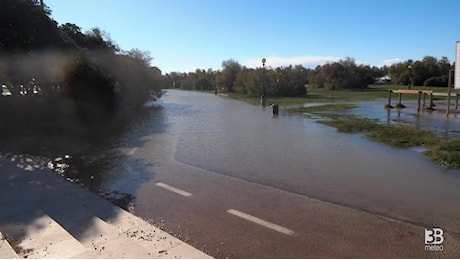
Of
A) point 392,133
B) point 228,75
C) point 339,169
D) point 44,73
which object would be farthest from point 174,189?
point 228,75

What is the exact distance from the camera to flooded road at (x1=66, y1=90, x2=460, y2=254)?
699 cm

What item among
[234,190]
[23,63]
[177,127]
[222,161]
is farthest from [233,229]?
[23,63]

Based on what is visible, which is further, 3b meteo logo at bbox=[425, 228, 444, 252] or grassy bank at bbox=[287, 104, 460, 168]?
grassy bank at bbox=[287, 104, 460, 168]

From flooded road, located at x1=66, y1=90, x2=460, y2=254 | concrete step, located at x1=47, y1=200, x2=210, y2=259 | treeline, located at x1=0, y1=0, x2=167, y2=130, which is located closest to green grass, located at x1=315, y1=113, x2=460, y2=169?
Answer: flooded road, located at x1=66, y1=90, x2=460, y2=254

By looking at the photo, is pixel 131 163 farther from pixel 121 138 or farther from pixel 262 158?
pixel 121 138

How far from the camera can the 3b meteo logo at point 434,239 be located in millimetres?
5109

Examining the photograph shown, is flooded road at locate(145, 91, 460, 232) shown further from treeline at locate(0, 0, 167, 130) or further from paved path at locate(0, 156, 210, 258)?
treeline at locate(0, 0, 167, 130)

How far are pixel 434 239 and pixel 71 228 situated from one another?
5.12 m

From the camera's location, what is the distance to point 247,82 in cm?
5447

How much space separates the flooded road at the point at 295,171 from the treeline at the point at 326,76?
35.8m

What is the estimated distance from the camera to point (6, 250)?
4793 millimetres

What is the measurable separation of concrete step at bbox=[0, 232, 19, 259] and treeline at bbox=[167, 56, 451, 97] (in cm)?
4619

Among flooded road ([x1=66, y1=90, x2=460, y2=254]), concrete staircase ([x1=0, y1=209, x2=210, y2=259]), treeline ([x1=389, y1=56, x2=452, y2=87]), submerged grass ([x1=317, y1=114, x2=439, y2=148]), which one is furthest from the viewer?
treeline ([x1=389, y1=56, x2=452, y2=87])

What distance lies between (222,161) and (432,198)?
5.36 m
